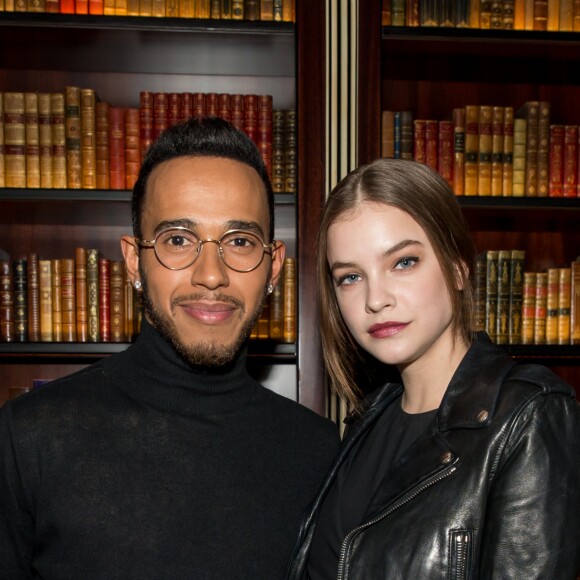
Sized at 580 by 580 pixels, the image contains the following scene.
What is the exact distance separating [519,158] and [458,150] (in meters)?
0.22

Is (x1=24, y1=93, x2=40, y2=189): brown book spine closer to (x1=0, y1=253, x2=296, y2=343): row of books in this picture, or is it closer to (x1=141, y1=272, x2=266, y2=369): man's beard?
(x1=0, y1=253, x2=296, y2=343): row of books

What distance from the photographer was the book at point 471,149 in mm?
2365

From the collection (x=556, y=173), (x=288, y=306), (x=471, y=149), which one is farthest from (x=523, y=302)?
(x=288, y=306)

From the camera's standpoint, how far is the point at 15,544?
1.34m

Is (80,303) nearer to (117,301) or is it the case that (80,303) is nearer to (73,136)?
(117,301)

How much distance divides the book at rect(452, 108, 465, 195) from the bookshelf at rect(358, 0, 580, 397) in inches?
3.9

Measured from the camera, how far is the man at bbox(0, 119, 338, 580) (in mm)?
A: 1314

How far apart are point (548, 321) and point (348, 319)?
1.31 metres

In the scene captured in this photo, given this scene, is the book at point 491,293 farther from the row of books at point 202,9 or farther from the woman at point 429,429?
the row of books at point 202,9

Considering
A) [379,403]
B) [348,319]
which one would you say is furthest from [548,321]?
[348,319]

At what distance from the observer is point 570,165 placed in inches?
94.3

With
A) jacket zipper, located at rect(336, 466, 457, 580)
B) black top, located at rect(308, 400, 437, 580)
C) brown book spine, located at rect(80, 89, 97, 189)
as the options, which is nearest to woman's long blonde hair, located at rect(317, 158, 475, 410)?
black top, located at rect(308, 400, 437, 580)

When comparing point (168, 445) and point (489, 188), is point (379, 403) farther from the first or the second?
point (489, 188)

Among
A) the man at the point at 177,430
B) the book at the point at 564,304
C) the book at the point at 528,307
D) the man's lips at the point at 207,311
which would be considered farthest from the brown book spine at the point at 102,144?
the book at the point at 564,304
